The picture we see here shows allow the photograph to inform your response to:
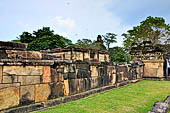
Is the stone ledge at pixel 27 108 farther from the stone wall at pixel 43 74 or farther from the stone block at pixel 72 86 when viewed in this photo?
the stone block at pixel 72 86

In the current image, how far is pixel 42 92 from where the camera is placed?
3885 mm

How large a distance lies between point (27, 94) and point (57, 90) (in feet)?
3.08

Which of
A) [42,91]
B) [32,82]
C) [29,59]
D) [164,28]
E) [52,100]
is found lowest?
[52,100]

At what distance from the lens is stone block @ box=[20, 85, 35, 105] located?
345cm

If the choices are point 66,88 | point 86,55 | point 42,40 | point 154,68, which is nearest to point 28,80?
point 66,88

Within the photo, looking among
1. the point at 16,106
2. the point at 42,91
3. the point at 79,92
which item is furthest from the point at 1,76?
the point at 79,92

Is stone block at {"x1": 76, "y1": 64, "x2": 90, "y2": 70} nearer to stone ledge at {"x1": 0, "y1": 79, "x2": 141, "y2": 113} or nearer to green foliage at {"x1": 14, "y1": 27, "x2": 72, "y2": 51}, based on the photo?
stone ledge at {"x1": 0, "y1": 79, "x2": 141, "y2": 113}

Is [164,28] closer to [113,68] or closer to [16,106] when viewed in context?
[113,68]

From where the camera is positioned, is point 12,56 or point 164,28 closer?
point 12,56

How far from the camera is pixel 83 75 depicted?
17.4ft

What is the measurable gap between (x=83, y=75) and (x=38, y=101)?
76.3 inches

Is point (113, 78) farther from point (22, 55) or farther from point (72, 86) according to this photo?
point (22, 55)

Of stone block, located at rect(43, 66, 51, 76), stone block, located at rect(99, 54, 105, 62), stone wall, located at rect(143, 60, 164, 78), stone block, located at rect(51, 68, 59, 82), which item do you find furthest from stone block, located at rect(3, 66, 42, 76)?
stone wall, located at rect(143, 60, 164, 78)

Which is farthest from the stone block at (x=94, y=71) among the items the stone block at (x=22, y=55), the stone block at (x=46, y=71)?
the stone block at (x=22, y=55)
